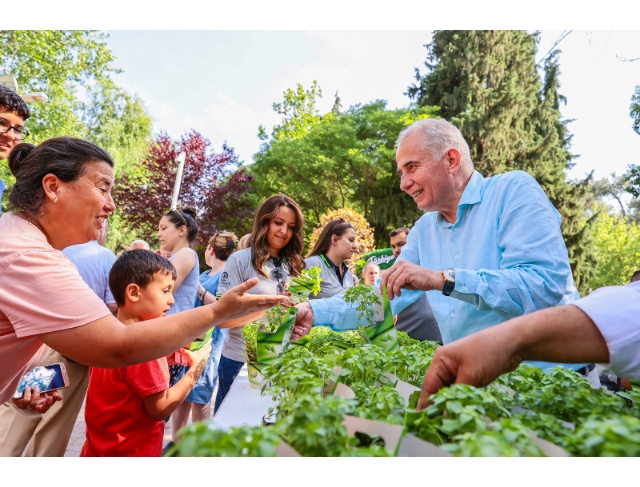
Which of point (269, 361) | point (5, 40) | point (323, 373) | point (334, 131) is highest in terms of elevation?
point (5, 40)

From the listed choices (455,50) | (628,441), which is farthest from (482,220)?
(455,50)

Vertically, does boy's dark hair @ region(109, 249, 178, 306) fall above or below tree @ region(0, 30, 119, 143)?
below

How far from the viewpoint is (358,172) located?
20.1m

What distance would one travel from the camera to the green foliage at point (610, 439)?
683 millimetres

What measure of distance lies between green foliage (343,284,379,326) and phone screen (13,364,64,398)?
3.91 feet

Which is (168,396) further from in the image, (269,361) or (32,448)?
(32,448)

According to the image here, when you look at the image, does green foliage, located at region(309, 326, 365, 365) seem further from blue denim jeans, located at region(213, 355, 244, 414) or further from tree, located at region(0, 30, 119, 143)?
tree, located at region(0, 30, 119, 143)

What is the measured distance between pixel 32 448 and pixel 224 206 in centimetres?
1706

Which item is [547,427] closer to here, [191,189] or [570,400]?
[570,400]

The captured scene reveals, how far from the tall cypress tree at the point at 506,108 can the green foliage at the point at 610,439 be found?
21.6m

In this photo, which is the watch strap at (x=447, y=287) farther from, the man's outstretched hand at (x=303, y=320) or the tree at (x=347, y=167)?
the tree at (x=347, y=167)

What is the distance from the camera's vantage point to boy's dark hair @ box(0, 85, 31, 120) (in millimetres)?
3002

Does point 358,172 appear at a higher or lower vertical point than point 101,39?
lower

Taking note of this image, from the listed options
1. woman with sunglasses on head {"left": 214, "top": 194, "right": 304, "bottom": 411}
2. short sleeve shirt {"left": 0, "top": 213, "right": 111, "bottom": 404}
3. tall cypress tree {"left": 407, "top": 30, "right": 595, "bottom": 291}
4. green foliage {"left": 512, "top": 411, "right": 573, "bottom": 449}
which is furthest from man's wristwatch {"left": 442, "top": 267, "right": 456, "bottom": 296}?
tall cypress tree {"left": 407, "top": 30, "right": 595, "bottom": 291}
